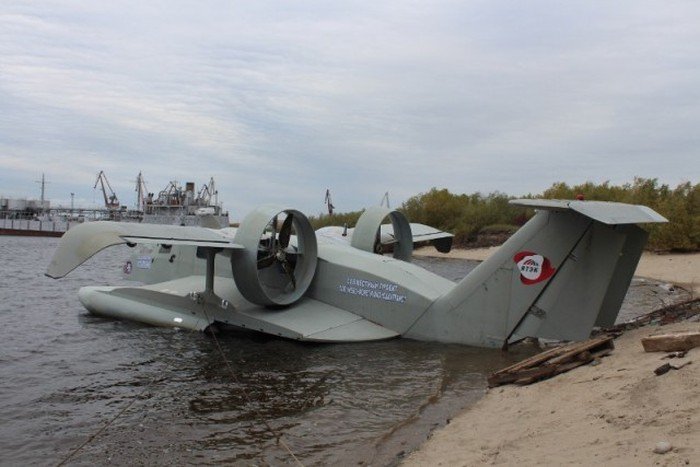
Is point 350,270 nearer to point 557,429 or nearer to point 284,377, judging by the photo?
point 284,377

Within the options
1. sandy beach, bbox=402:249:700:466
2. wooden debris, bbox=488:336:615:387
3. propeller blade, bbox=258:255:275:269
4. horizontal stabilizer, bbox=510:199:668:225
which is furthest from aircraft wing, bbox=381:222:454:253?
sandy beach, bbox=402:249:700:466

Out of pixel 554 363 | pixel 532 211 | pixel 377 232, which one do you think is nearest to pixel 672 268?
pixel 532 211

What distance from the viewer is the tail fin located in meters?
10.3

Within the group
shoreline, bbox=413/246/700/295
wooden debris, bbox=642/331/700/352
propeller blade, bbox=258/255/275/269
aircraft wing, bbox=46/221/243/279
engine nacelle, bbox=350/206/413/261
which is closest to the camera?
wooden debris, bbox=642/331/700/352

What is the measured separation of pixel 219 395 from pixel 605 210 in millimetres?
6698

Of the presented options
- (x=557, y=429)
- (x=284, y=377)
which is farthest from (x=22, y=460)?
(x=557, y=429)

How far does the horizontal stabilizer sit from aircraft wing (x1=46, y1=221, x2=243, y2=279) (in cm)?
623

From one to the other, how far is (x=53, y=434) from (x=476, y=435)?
5.40 m

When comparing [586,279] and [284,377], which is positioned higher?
[586,279]

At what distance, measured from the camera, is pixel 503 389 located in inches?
324

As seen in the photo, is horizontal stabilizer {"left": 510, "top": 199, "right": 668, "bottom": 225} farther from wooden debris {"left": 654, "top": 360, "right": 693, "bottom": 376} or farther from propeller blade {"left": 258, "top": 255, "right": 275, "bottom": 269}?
propeller blade {"left": 258, "top": 255, "right": 275, "bottom": 269}

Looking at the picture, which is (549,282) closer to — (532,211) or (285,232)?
(285,232)

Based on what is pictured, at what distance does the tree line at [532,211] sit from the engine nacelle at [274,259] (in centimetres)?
2524

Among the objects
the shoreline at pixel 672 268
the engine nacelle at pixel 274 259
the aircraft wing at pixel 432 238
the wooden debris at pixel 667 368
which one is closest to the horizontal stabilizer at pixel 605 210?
the wooden debris at pixel 667 368
